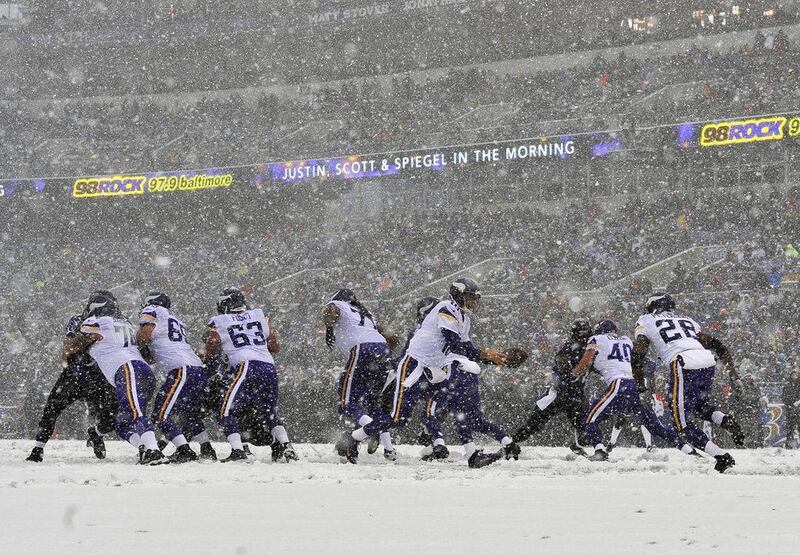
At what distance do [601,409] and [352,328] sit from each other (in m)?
2.68

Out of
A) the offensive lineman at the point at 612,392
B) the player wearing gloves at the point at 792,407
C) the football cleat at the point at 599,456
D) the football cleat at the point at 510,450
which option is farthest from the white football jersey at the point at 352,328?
the player wearing gloves at the point at 792,407

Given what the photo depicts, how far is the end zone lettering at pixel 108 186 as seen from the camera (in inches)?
1428

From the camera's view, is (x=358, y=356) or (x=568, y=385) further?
(x=568, y=385)

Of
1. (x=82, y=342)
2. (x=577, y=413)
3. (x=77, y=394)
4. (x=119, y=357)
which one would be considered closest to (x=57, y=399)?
(x=77, y=394)

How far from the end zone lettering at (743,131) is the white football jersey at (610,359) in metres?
17.2

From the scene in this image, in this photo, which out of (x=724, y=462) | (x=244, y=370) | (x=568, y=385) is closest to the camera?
(x=724, y=462)

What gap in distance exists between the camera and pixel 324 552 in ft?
16.4

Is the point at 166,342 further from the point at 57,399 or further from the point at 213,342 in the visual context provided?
the point at 57,399

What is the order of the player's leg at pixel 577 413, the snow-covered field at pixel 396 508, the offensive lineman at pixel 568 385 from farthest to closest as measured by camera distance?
1. the player's leg at pixel 577 413
2. the offensive lineman at pixel 568 385
3. the snow-covered field at pixel 396 508

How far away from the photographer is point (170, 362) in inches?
444

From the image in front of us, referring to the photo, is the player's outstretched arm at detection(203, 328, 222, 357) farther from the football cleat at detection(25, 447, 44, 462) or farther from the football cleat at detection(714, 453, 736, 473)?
the football cleat at detection(714, 453, 736, 473)

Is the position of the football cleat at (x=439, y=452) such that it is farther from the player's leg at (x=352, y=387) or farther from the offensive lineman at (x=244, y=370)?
the offensive lineman at (x=244, y=370)

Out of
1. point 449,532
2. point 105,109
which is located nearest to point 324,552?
point 449,532

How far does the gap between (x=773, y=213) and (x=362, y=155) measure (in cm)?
1178
